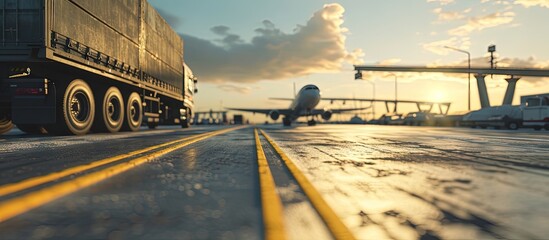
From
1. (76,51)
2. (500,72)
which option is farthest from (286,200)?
(500,72)

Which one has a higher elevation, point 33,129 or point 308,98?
point 308,98

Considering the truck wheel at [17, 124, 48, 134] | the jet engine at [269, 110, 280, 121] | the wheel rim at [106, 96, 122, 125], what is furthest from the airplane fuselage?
the truck wheel at [17, 124, 48, 134]

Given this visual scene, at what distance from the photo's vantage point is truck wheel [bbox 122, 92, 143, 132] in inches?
→ 695

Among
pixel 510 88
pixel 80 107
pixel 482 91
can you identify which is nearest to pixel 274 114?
pixel 80 107

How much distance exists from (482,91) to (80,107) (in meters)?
61.2

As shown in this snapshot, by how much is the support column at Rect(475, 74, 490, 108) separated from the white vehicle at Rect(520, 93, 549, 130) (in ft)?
112

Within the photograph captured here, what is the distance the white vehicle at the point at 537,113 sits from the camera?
86.8 ft

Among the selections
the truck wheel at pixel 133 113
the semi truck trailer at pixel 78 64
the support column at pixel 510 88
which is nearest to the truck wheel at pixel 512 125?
the semi truck trailer at pixel 78 64

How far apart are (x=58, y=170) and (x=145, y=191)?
199 centimetres

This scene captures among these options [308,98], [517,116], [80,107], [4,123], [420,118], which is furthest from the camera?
[420,118]

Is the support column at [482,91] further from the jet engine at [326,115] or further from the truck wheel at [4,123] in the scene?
the truck wheel at [4,123]

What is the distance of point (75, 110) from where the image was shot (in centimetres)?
1370

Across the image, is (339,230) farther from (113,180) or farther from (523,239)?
(113,180)

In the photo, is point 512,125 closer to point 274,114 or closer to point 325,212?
point 274,114
